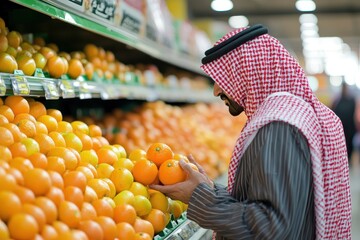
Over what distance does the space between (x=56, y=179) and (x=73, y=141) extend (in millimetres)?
592

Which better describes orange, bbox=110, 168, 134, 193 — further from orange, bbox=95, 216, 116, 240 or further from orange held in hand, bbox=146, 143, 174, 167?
orange, bbox=95, 216, 116, 240

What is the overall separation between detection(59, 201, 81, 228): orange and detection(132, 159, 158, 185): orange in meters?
0.61

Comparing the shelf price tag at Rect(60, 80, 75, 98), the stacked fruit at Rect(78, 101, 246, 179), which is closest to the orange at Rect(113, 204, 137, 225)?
the shelf price tag at Rect(60, 80, 75, 98)

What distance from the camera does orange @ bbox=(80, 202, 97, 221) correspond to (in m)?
1.94

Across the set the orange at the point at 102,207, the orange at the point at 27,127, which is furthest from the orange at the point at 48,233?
the orange at the point at 27,127

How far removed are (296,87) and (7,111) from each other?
1.19m

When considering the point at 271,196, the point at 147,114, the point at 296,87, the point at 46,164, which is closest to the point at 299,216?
the point at 271,196

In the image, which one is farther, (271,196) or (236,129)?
(236,129)

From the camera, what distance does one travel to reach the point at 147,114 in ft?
15.5

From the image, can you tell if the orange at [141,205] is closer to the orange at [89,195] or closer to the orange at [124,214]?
the orange at [124,214]

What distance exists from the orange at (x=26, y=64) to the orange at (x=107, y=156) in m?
0.48

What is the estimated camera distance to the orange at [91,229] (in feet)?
6.07

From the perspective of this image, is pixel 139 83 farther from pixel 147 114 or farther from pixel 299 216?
pixel 299 216

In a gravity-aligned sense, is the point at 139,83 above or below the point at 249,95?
above
